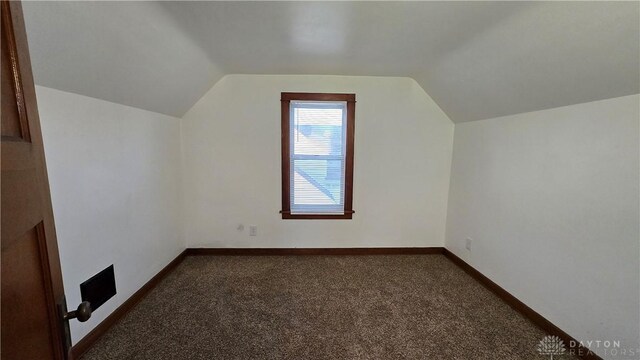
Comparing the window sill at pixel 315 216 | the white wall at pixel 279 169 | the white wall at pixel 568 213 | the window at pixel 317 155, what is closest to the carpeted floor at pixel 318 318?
the white wall at pixel 568 213

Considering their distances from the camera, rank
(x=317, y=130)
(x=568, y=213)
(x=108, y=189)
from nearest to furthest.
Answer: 1. (x=568, y=213)
2. (x=108, y=189)
3. (x=317, y=130)

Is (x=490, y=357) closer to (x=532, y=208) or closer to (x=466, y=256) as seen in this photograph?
(x=532, y=208)

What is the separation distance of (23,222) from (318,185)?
2670 millimetres

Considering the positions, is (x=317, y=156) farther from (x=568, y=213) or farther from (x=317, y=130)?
(x=568, y=213)

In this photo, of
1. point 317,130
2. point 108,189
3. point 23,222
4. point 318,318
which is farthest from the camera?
point 317,130

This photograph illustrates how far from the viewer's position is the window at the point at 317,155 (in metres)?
3.02

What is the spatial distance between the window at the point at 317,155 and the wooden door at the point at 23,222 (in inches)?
95.4

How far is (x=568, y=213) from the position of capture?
70.4 inches

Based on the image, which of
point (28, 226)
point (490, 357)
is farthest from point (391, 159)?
point (28, 226)

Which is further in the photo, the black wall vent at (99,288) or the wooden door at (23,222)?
the black wall vent at (99,288)

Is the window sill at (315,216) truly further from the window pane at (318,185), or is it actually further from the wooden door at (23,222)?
the wooden door at (23,222)

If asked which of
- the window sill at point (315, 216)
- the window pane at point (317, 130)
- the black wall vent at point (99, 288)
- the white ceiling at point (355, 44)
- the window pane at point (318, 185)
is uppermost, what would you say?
the white ceiling at point (355, 44)

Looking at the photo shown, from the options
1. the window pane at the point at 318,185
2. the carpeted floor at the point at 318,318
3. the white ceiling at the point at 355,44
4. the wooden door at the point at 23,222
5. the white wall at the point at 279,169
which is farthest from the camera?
the window pane at the point at 318,185

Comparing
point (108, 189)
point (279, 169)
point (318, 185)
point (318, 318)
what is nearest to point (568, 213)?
point (318, 318)
